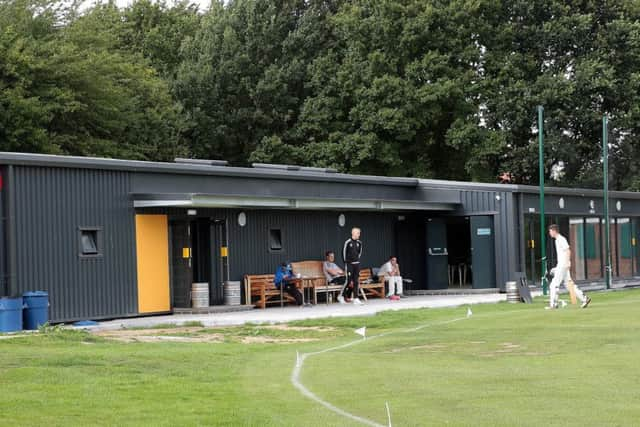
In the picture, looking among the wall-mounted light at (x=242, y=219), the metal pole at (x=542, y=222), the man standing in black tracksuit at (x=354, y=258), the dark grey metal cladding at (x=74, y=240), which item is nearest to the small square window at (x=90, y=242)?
the dark grey metal cladding at (x=74, y=240)

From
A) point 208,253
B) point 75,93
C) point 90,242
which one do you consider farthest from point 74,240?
point 75,93

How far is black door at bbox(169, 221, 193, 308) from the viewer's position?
25219 mm

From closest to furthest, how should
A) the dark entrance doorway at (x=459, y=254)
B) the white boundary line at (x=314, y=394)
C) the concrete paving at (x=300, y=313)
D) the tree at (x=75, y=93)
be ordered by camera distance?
the white boundary line at (x=314, y=394), the concrete paving at (x=300, y=313), the dark entrance doorway at (x=459, y=254), the tree at (x=75, y=93)

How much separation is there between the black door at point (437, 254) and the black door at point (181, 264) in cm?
Result: 999

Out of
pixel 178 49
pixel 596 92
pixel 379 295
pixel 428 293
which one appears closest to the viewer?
pixel 379 295

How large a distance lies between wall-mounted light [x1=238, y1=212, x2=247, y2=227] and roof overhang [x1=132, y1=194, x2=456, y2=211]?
3.77ft

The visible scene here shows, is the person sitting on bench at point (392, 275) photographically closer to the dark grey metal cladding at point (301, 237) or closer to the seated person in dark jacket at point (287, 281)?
the dark grey metal cladding at point (301, 237)

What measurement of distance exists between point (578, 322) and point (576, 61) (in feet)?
100

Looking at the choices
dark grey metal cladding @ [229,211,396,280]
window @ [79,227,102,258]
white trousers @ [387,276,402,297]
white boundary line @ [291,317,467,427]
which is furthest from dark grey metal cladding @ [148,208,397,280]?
white boundary line @ [291,317,467,427]

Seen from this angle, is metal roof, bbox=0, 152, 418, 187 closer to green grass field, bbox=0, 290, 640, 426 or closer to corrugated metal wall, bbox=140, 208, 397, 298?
corrugated metal wall, bbox=140, 208, 397, 298

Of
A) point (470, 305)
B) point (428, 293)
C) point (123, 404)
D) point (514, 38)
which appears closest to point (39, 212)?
point (470, 305)

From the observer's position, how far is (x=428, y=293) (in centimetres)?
3294

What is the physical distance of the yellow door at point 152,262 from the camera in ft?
79.3

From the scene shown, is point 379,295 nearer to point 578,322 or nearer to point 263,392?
point 578,322
